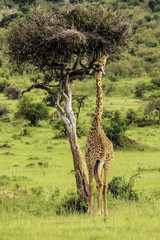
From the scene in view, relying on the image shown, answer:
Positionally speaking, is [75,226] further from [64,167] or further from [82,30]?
[64,167]

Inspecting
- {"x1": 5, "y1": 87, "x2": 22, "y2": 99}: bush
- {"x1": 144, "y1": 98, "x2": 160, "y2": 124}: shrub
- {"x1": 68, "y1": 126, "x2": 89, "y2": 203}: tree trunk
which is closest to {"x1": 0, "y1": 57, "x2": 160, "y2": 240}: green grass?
{"x1": 68, "y1": 126, "x2": 89, "y2": 203}: tree trunk

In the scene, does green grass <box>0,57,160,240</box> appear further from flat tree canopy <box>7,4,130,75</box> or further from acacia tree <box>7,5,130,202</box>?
flat tree canopy <box>7,4,130,75</box>

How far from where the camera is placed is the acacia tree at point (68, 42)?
26.6 feet

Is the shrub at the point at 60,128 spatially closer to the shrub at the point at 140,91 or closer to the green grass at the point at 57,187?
the green grass at the point at 57,187

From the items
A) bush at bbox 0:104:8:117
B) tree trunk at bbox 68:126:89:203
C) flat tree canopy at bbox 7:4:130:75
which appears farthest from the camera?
bush at bbox 0:104:8:117

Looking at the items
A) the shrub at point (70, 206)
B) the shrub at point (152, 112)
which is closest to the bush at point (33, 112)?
the shrub at point (152, 112)

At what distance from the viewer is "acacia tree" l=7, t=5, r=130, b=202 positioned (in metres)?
8.10

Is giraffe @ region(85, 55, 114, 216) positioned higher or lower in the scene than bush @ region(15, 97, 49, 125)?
higher

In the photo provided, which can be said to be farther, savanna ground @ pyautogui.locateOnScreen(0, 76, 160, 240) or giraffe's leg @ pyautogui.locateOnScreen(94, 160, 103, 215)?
giraffe's leg @ pyautogui.locateOnScreen(94, 160, 103, 215)

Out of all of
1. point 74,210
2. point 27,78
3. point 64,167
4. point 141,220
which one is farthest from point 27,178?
point 27,78

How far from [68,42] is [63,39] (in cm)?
21

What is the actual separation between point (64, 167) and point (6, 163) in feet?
9.60

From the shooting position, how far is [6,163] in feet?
56.6

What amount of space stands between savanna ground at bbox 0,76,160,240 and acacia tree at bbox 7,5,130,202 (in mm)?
1424
